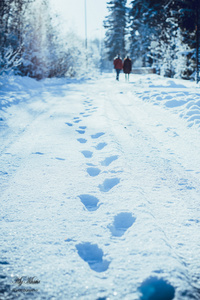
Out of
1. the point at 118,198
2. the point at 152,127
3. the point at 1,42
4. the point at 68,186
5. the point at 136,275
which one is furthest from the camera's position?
the point at 1,42

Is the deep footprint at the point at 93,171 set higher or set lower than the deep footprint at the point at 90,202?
higher

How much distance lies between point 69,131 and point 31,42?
12553 millimetres

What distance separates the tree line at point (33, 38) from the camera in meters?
12.6

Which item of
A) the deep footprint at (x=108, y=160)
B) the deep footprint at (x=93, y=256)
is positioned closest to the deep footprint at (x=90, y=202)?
the deep footprint at (x=93, y=256)

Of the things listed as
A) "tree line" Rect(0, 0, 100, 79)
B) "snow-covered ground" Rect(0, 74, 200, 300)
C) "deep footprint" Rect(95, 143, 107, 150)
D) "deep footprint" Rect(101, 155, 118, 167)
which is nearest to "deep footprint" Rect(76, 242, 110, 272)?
"snow-covered ground" Rect(0, 74, 200, 300)

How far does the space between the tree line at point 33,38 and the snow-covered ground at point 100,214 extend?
1032 cm

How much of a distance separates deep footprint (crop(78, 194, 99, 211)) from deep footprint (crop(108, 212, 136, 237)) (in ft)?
0.85

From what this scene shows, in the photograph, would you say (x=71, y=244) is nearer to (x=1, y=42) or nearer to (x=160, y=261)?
(x=160, y=261)

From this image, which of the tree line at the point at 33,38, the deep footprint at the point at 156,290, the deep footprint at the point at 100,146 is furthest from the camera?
the tree line at the point at 33,38

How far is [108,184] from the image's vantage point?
2383 mm

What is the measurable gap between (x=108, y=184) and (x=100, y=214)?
566 mm

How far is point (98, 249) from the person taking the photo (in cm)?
150

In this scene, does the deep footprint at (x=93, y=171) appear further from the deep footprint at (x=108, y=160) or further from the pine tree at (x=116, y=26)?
the pine tree at (x=116, y=26)

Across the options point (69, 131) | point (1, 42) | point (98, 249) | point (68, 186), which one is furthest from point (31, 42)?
point (98, 249)
